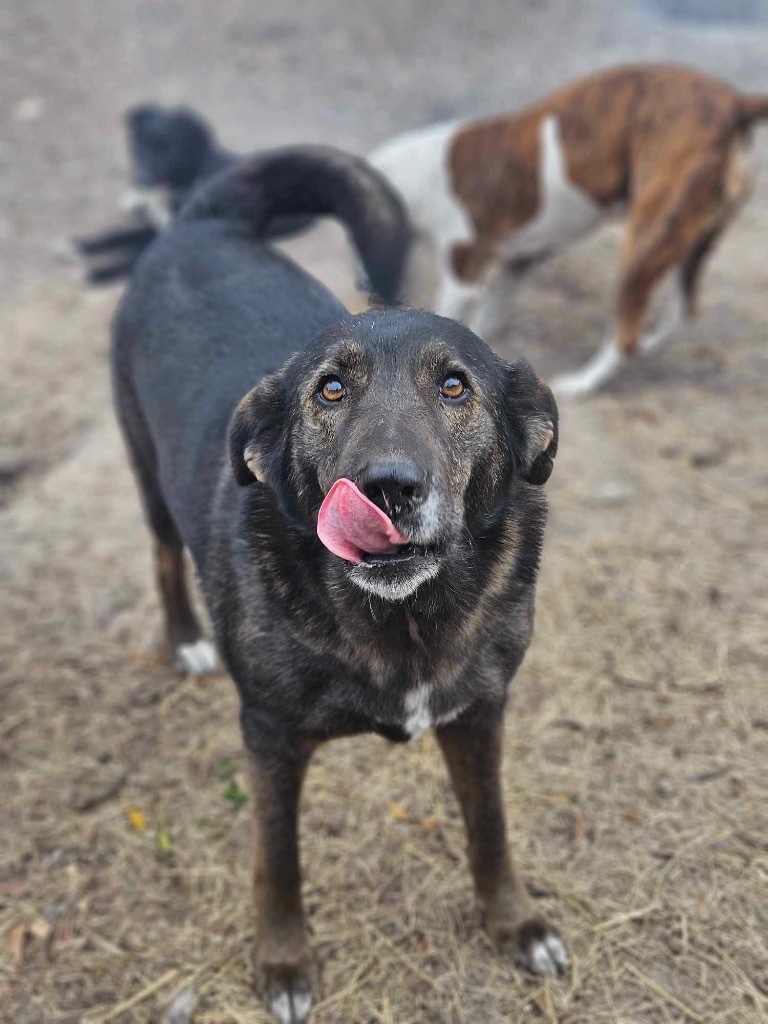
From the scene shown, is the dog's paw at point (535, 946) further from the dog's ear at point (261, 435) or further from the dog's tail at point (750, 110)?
the dog's tail at point (750, 110)

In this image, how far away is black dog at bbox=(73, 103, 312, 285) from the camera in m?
6.66

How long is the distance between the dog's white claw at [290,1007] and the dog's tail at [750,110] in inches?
172

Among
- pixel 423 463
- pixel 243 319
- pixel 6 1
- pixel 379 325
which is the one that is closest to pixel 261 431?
pixel 379 325

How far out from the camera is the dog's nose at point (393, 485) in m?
1.47

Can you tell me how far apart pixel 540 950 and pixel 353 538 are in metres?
1.32

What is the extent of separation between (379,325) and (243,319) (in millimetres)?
711

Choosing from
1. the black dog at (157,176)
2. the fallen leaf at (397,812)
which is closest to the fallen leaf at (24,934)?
the fallen leaf at (397,812)

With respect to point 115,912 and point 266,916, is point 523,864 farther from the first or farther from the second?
point 115,912

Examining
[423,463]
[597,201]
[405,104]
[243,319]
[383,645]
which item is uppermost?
[423,463]

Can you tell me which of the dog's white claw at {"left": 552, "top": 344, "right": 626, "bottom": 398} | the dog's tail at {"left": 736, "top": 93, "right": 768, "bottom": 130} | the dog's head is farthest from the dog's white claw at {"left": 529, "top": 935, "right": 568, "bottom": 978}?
the dog's head

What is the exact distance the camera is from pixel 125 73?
9.93 m

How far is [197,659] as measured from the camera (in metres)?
3.15

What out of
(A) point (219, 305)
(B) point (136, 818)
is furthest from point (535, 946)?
(A) point (219, 305)

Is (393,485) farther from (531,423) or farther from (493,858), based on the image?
(493,858)
